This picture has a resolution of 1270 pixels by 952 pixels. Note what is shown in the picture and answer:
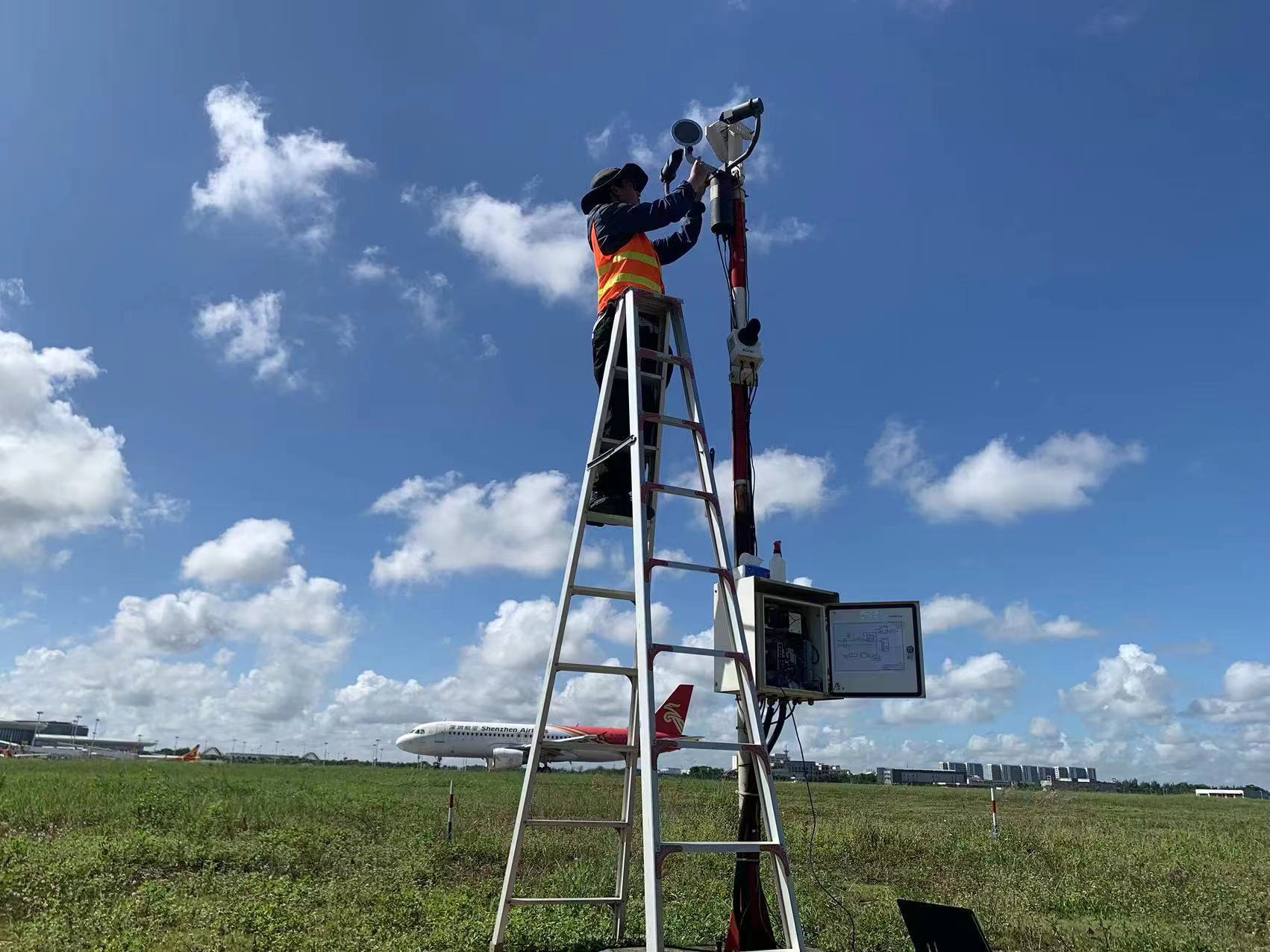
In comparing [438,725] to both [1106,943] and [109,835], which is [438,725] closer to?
[109,835]

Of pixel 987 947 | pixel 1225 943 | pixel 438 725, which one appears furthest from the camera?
pixel 438 725

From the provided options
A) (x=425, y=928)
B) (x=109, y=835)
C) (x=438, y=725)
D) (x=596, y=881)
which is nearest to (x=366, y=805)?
(x=109, y=835)

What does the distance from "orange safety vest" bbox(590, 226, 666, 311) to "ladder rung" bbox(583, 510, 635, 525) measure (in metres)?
1.71

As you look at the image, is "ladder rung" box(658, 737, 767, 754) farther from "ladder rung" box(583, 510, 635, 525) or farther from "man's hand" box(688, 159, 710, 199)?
"man's hand" box(688, 159, 710, 199)

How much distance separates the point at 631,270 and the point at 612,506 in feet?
6.17

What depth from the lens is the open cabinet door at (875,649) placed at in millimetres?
6184

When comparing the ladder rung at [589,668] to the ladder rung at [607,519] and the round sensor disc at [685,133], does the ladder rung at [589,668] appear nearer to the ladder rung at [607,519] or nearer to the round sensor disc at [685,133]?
the ladder rung at [607,519]

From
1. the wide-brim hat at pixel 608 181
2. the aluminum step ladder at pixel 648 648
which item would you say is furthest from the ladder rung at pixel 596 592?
the wide-brim hat at pixel 608 181

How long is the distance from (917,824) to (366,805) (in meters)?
14.0

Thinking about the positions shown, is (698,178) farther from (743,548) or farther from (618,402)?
(743,548)

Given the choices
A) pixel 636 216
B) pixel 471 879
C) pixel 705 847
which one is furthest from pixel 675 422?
pixel 471 879

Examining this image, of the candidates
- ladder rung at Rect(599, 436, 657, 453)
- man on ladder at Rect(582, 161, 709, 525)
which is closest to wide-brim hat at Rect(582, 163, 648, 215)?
man on ladder at Rect(582, 161, 709, 525)

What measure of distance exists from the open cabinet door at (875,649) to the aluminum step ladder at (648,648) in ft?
3.20

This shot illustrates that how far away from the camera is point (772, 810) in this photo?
4.68 m
